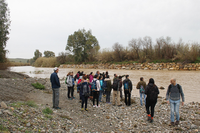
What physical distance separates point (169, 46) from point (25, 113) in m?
37.9

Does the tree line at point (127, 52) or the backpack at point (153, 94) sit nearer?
the backpack at point (153, 94)

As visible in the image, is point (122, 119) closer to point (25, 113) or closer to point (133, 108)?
point (133, 108)

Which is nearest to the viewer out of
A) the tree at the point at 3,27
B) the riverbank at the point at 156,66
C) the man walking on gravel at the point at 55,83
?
the man walking on gravel at the point at 55,83

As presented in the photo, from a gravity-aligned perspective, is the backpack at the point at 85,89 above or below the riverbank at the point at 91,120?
above

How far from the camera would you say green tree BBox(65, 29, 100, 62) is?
56.3m

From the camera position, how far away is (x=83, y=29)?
58.0 metres

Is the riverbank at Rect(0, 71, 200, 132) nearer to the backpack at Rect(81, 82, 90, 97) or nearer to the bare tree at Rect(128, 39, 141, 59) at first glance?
the backpack at Rect(81, 82, 90, 97)

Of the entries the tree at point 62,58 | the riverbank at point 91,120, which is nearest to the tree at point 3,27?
the riverbank at point 91,120

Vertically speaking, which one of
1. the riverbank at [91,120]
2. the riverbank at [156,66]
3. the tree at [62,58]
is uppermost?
the tree at [62,58]

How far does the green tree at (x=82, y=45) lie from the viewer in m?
56.3

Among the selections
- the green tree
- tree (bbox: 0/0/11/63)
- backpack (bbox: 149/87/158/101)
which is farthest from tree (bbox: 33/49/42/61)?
backpack (bbox: 149/87/158/101)

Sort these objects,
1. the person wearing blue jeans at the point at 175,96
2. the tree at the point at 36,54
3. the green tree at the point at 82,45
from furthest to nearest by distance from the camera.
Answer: the tree at the point at 36,54
the green tree at the point at 82,45
the person wearing blue jeans at the point at 175,96

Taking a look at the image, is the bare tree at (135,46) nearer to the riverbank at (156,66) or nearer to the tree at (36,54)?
the riverbank at (156,66)

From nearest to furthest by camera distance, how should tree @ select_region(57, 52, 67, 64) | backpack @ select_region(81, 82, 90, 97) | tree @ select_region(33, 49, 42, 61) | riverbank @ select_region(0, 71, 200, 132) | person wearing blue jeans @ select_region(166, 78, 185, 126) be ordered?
riverbank @ select_region(0, 71, 200, 132)
person wearing blue jeans @ select_region(166, 78, 185, 126)
backpack @ select_region(81, 82, 90, 97)
tree @ select_region(57, 52, 67, 64)
tree @ select_region(33, 49, 42, 61)
